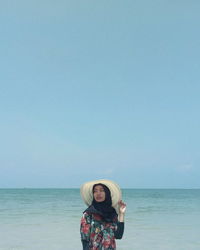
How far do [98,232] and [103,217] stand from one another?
0.15 metres

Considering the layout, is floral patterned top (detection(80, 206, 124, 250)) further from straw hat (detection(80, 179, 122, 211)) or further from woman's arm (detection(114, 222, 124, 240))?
straw hat (detection(80, 179, 122, 211))

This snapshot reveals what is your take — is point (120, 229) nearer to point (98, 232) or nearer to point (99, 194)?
point (98, 232)

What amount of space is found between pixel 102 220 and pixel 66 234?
9.75 m

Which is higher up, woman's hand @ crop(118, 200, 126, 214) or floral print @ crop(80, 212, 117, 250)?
woman's hand @ crop(118, 200, 126, 214)

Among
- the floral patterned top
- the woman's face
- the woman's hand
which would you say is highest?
the woman's face

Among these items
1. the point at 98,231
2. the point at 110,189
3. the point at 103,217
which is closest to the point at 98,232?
the point at 98,231

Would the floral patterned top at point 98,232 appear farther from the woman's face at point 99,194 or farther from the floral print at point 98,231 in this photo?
the woman's face at point 99,194

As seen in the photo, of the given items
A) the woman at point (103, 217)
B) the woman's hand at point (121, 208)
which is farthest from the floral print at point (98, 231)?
the woman's hand at point (121, 208)

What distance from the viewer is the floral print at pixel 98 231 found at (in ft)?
12.4

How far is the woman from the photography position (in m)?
3.74

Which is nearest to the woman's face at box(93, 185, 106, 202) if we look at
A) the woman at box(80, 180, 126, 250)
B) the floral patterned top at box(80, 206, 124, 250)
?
the woman at box(80, 180, 126, 250)

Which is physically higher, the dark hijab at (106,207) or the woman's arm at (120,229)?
the dark hijab at (106,207)

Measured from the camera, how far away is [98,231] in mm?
3789

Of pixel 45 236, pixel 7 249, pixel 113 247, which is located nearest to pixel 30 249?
pixel 7 249
